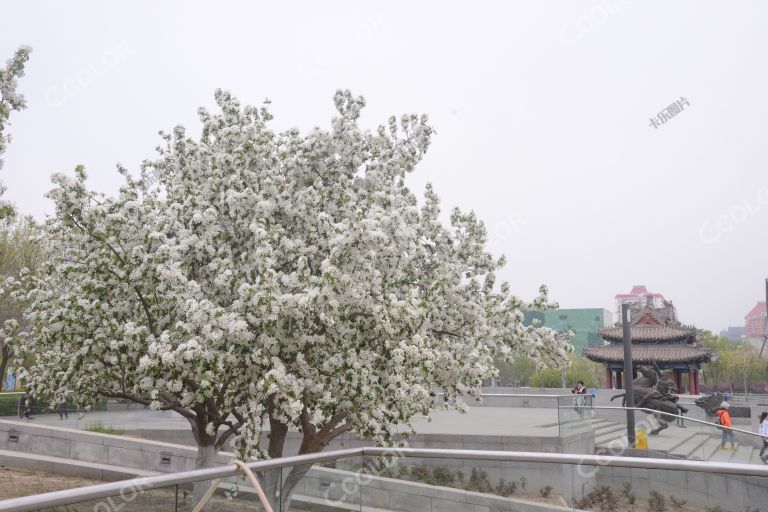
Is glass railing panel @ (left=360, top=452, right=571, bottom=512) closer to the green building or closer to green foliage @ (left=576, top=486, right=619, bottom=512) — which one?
green foliage @ (left=576, top=486, right=619, bottom=512)

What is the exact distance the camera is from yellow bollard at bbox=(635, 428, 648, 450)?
17797 mm

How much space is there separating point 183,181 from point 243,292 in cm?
457

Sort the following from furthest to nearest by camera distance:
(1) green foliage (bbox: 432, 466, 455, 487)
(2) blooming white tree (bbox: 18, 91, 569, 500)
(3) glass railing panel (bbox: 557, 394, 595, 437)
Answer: (3) glass railing panel (bbox: 557, 394, 595, 437), (2) blooming white tree (bbox: 18, 91, 569, 500), (1) green foliage (bbox: 432, 466, 455, 487)

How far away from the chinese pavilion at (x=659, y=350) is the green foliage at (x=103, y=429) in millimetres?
47622

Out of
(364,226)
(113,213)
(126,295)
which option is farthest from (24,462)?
(364,226)

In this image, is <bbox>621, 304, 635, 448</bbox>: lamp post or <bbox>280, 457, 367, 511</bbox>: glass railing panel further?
<bbox>621, 304, 635, 448</bbox>: lamp post

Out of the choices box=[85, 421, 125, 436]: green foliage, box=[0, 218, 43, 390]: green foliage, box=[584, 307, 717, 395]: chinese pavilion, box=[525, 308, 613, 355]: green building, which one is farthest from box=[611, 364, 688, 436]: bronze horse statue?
box=[525, 308, 613, 355]: green building

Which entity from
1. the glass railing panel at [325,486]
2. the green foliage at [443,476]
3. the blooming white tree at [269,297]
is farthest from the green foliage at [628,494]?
the blooming white tree at [269,297]

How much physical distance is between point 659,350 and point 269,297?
193 feet

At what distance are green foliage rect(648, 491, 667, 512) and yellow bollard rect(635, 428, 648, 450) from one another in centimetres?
1367

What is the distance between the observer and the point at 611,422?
1962 centimetres

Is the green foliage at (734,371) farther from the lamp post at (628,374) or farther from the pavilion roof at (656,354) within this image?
the lamp post at (628,374)

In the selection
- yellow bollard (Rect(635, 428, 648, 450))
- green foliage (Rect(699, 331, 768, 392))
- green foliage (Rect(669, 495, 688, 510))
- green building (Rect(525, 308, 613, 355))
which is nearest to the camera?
green foliage (Rect(669, 495, 688, 510))

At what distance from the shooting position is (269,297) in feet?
31.2
